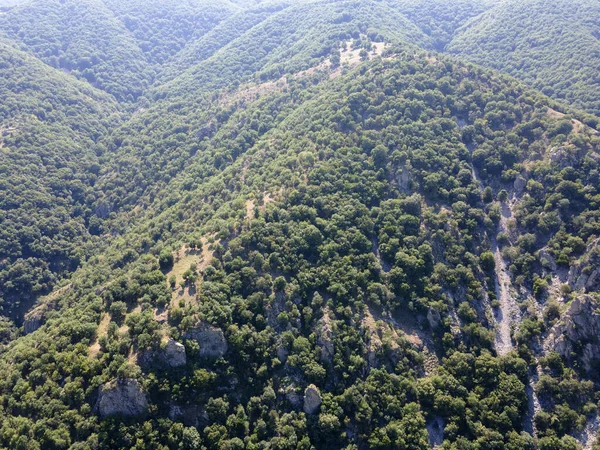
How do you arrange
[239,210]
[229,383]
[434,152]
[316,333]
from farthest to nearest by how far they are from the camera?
[434,152], [239,210], [316,333], [229,383]

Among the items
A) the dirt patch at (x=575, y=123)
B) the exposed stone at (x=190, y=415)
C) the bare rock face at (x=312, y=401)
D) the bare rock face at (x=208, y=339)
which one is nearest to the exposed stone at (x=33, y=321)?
the bare rock face at (x=208, y=339)

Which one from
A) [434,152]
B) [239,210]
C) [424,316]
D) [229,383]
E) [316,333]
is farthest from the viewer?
[434,152]

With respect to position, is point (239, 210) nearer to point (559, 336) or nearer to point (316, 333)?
point (316, 333)

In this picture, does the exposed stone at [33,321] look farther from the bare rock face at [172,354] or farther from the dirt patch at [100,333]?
the bare rock face at [172,354]

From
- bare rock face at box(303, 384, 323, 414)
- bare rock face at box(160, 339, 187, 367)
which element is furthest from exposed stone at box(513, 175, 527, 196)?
bare rock face at box(160, 339, 187, 367)

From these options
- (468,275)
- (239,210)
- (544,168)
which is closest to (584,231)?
(544,168)

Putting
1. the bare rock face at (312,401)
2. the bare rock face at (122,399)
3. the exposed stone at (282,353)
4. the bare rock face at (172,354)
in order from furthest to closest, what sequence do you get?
the exposed stone at (282,353) < the bare rock face at (312,401) < the bare rock face at (172,354) < the bare rock face at (122,399)

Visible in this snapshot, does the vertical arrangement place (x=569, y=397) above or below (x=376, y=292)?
below
